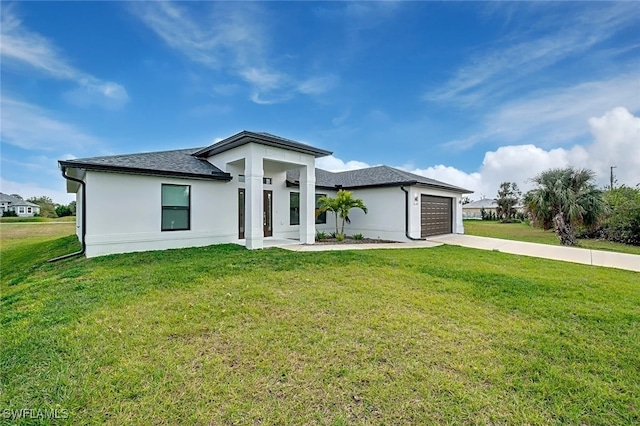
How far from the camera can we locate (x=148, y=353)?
3.43 metres

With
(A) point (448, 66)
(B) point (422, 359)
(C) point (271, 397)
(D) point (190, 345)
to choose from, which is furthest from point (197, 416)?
(A) point (448, 66)

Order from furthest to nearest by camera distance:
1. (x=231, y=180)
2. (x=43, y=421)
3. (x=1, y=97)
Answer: (x=231, y=180), (x=1, y=97), (x=43, y=421)

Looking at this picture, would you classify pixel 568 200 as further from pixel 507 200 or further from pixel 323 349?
pixel 507 200

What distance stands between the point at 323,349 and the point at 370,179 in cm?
1331

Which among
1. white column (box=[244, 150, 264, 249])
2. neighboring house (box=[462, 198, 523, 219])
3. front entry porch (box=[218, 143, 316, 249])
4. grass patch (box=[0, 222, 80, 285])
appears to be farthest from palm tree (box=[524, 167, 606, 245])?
neighboring house (box=[462, 198, 523, 219])

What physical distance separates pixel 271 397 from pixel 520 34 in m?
13.5

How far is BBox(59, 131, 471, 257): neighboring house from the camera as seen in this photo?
30.8ft

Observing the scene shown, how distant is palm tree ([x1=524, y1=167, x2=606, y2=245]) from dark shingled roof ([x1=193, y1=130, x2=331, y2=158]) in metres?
11.2

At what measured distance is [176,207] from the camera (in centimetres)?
1077

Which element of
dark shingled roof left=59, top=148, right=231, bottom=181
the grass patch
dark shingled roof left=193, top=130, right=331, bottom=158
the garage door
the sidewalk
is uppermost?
dark shingled roof left=193, top=130, right=331, bottom=158

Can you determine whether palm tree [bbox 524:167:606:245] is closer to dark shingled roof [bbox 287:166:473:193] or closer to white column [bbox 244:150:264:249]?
dark shingled roof [bbox 287:166:473:193]

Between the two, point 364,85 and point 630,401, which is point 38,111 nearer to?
point 364,85

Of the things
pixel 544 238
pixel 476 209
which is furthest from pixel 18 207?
pixel 476 209

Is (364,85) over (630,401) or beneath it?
over
